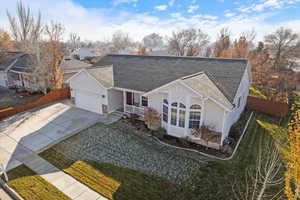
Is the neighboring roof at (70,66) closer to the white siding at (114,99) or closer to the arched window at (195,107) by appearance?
the white siding at (114,99)

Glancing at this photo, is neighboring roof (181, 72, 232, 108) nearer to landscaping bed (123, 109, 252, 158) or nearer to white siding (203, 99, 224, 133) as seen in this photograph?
white siding (203, 99, 224, 133)

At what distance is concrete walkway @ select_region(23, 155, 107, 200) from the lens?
323 inches

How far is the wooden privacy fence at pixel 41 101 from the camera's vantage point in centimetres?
1719

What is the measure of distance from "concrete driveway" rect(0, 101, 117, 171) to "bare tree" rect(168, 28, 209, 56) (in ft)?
137

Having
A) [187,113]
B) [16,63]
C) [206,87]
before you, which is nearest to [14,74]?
[16,63]

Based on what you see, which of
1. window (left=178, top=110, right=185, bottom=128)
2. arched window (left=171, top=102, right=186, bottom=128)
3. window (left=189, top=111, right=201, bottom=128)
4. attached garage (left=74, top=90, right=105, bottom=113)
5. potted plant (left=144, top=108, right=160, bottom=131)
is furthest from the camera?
attached garage (left=74, top=90, right=105, bottom=113)

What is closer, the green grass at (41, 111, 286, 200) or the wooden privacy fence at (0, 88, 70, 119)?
the green grass at (41, 111, 286, 200)

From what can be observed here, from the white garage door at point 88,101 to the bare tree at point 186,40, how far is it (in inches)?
1575

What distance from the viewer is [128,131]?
13930 mm

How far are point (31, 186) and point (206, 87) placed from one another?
1199 centimetres

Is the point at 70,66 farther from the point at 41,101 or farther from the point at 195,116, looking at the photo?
the point at 195,116

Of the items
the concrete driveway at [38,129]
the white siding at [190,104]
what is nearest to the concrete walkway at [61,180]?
the concrete driveway at [38,129]

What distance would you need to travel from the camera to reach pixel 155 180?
9125mm

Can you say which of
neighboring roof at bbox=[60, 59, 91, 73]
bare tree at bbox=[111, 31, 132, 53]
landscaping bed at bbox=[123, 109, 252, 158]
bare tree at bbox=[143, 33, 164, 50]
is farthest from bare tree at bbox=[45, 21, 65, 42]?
bare tree at bbox=[143, 33, 164, 50]
